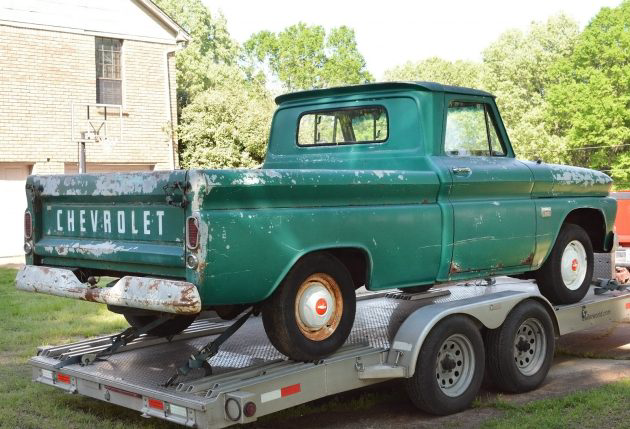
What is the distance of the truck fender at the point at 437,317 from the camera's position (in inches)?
217

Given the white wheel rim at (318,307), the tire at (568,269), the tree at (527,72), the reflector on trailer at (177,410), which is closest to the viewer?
the reflector on trailer at (177,410)

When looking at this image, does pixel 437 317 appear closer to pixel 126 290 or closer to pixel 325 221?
pixel 325 221

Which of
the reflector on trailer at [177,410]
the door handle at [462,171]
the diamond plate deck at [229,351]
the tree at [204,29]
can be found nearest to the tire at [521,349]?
the diamond plate deck at [229,351]

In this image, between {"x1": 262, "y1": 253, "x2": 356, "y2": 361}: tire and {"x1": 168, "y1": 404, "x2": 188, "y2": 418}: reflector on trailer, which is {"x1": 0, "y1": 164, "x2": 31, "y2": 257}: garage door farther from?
{"x1": 168, "y1": 404, "x2": 188, "y2": 418}: reflector on trailer

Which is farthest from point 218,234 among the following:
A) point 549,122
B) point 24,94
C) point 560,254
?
point 549,122

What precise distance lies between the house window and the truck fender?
1529cm

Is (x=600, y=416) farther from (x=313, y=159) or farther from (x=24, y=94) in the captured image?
(x=24, y=94)

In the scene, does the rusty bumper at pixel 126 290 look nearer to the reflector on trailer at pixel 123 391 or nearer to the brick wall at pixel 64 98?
the reflector on trailer at pixel 123 391

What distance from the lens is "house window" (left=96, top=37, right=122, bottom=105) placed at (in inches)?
782

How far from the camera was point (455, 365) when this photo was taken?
5.92m

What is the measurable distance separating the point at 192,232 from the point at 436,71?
62.7 meters

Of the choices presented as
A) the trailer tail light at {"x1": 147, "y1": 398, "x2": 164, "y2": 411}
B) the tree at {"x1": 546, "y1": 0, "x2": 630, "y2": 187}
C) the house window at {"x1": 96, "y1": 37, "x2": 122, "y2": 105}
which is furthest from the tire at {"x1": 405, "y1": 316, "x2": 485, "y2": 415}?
the tree at {"x1": 546, "y1": 0, "x2": 630, "y2": 187}

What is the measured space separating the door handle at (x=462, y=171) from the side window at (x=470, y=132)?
0.19 metres

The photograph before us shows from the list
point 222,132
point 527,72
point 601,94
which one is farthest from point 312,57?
point 222,132
